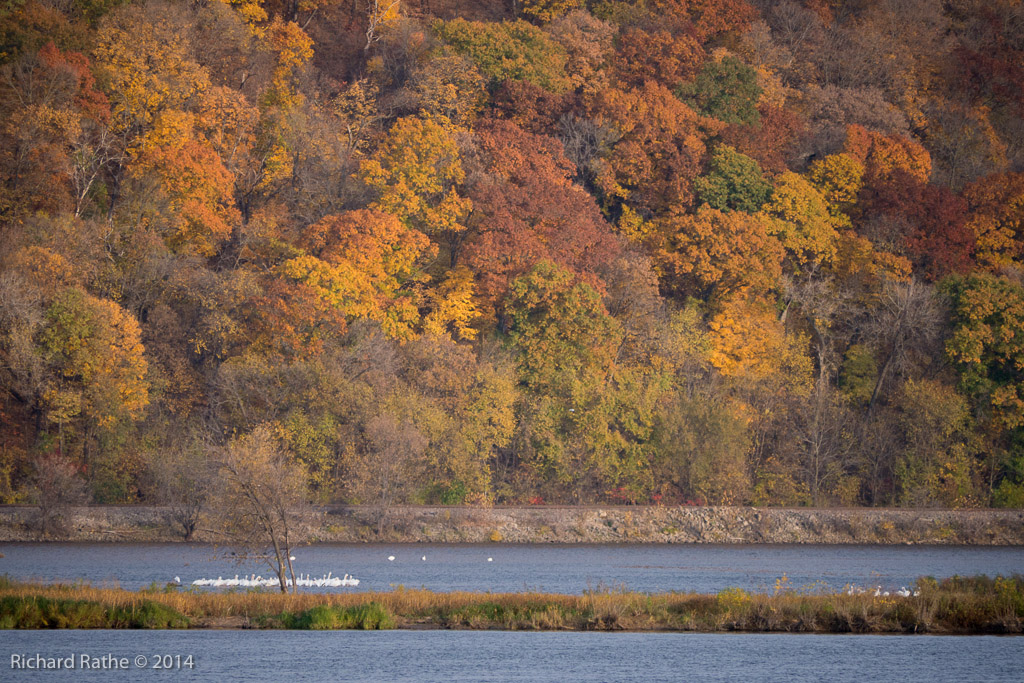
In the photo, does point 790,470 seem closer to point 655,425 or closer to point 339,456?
point 655,425

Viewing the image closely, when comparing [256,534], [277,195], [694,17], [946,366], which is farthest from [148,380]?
[694,17]

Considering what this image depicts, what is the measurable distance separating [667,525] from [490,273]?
18005 mm

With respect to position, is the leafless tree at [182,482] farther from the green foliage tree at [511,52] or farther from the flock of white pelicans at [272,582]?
the green foliage tree at [511,52]

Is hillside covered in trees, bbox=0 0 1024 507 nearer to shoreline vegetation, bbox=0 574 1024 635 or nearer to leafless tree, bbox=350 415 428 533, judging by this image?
leafless tree, bbox=350 415 428 533

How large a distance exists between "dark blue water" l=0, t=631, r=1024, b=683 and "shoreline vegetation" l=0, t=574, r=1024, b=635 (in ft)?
2.00

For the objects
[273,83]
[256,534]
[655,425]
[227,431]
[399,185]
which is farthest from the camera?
[273,83]

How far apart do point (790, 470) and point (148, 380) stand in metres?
33.8

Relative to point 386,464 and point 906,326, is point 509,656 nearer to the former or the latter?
point 386,464

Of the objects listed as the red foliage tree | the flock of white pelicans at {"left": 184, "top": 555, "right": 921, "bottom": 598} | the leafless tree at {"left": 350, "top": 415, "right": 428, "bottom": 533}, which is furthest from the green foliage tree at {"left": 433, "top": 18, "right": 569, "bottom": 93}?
the flock of white pelicans at {"left": 184, "top": 555, "right": 921, "bottom": 598}

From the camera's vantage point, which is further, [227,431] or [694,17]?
[694,17]

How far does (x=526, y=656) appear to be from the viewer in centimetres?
2741

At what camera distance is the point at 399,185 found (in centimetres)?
7494

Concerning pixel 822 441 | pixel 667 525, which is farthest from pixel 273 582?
pixel 822 441

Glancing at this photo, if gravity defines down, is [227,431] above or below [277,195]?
below
